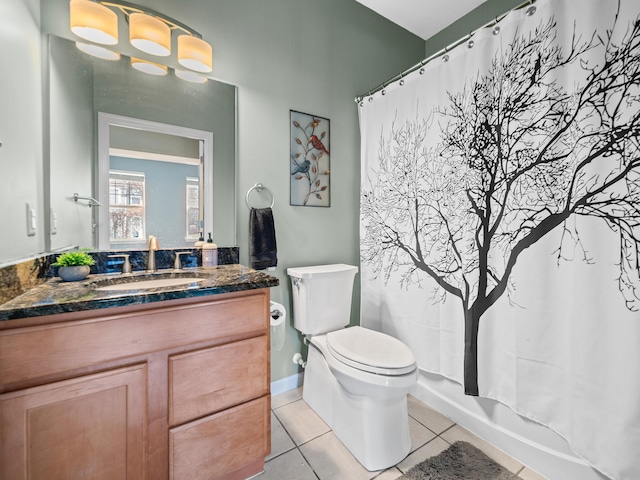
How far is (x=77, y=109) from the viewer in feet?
4.47

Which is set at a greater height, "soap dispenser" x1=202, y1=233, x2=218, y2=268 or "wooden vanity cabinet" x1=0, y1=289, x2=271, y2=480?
"soap dispenser" x1=202, y1=233, x2=218, y2=268

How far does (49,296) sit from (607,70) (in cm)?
214

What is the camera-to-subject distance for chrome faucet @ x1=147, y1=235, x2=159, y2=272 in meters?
1.46

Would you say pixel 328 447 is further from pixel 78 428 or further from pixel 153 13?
pixel 153 13

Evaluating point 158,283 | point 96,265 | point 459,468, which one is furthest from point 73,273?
point 459,468

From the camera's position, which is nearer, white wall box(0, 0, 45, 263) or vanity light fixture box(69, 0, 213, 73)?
white wall box(0, 0, 45, 263)

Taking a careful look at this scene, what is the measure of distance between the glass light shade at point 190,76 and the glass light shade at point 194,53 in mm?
33

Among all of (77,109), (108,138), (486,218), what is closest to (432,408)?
(486,218)

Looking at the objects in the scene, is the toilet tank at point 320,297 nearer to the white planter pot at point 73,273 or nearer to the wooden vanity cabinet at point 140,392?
the wooden vanity cabinet at point 140,392

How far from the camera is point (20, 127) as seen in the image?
1089mm

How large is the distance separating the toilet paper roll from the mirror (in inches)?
20.0

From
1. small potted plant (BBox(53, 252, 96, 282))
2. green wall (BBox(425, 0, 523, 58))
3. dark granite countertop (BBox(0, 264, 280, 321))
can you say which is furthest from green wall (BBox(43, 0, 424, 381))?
small potted plant (BBox(53, 252, 96, 282))

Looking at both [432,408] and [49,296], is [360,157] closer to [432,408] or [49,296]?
[432,408]

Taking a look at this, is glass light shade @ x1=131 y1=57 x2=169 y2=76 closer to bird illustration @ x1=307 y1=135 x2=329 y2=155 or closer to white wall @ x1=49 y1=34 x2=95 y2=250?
white wall @ x1=49 y1=34 x2=95 y2=250
